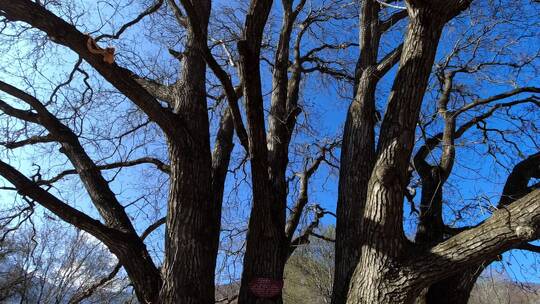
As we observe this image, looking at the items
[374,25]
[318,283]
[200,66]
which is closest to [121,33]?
[200,66]

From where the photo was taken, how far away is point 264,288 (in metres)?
4.14

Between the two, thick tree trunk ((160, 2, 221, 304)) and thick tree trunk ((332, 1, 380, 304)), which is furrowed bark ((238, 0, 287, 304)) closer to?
thick tree trunk ((160, 2, 221, 304))

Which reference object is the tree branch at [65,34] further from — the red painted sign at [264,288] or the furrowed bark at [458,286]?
the furrowed bark at [458,286]

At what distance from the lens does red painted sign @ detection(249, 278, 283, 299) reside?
4133mm

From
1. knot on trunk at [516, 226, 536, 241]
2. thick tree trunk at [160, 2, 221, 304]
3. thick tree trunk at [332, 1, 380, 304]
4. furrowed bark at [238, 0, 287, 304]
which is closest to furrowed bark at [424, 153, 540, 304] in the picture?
thick tree trunk at [332, 1, 380, 304]

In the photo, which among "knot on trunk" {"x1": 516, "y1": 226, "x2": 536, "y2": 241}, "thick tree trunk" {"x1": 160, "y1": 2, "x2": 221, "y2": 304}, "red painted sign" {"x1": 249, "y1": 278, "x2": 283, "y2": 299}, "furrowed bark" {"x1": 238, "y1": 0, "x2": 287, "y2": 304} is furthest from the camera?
"red painted sign" {"x1": 249, "y1": 278, "x2": 283, "y2": 299}

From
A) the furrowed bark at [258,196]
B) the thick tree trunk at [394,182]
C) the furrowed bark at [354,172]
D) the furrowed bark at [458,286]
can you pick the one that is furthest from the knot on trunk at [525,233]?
the furrowed bark at [258,196]

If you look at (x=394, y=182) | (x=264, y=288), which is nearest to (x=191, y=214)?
(x=264, y=288)

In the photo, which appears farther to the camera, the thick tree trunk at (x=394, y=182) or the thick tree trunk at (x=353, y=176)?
the thick tree trunk at (x=353, y=176)

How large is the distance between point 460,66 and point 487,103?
0.77 meters

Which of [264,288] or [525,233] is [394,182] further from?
[264,288]

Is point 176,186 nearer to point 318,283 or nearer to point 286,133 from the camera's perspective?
point 286,133

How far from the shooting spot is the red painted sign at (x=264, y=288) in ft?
13.6

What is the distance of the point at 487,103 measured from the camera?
5.42 meters
